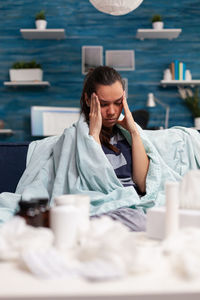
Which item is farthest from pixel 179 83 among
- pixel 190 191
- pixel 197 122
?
pixel 190 191

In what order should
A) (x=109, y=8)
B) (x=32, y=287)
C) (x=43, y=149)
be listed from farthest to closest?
(x=109, y=8) < (x=43, y=149) < (x=32, y=287)

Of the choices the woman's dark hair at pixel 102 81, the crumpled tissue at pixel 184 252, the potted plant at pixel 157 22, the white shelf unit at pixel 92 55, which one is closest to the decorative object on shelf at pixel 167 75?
the potted plant at pixel 157 22

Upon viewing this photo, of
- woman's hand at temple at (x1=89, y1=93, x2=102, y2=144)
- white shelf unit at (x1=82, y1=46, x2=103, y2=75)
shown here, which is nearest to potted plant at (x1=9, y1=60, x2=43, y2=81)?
white shelf unit at (x1=82, y1=46, x2=103, y2=75)

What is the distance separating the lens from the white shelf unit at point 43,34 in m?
4.78

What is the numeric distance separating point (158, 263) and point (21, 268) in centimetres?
27

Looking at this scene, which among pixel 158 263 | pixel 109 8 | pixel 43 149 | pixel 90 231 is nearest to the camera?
pixel 158 263

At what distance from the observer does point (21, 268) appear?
32.0 inches

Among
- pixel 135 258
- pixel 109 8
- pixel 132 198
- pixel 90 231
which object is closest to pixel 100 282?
pixel 135 258

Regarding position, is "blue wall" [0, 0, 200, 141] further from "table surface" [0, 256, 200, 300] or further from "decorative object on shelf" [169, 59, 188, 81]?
"table surface" [0, 256, 200, 300]

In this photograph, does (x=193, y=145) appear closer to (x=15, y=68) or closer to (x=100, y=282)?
(x=100, y=282)

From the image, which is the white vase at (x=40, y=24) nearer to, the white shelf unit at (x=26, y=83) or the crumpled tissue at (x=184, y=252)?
the white shelf unit at (x=26, y=83)

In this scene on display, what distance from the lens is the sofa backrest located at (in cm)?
214

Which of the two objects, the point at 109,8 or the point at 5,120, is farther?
the point at 5,120

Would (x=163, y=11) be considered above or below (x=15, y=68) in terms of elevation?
above
